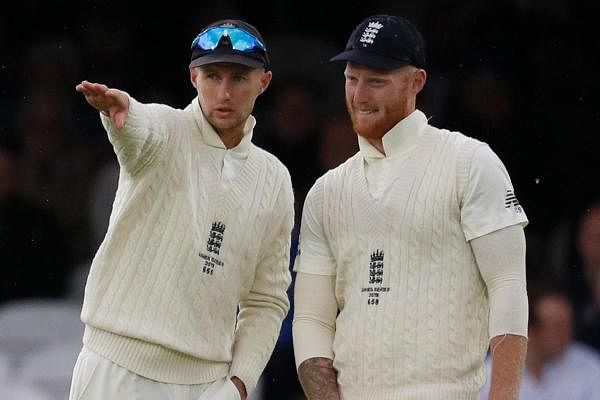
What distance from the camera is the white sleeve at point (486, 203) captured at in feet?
13.4

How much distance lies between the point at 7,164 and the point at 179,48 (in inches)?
38.8

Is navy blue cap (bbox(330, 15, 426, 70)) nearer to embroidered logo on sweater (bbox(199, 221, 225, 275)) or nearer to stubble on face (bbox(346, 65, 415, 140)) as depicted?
stubble on face (bbox(346, 65, 415, 140))

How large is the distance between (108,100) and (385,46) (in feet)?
2.53

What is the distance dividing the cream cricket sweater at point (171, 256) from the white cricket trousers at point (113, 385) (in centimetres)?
2

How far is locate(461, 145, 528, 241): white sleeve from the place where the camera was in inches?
160

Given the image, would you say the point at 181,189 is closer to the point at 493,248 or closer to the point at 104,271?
the point at 104,271

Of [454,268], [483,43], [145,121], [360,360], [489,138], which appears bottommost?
[360,360]

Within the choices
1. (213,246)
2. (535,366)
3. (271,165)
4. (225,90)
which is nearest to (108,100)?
(225,90)

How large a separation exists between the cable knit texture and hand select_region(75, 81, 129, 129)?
70cm

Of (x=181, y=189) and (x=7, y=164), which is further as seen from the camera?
(x=7, y=164)

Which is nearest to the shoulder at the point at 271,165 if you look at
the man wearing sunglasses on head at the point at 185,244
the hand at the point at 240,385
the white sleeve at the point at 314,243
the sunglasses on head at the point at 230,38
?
the man wearing sunglasses on head at the point at 185,244

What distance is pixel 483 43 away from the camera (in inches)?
290

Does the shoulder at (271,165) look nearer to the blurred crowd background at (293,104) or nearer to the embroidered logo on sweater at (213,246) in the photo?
the embroidered logo on sweater at (213,246)

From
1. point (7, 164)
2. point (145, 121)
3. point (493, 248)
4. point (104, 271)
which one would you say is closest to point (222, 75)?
point (145, 121)
